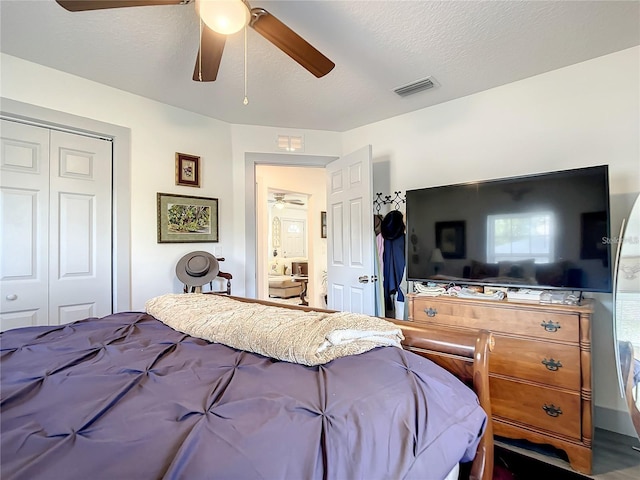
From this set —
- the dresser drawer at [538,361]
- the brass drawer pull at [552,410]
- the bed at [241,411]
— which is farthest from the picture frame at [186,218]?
the brass drawer pull at [552,410]

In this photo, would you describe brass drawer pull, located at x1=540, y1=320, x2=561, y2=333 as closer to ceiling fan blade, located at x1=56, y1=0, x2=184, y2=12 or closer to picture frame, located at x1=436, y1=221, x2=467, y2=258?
picture frame, located at x1=436, y1=221, x2=467, y2=258

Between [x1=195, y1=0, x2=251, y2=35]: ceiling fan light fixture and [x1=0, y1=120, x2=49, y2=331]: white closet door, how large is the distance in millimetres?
1839

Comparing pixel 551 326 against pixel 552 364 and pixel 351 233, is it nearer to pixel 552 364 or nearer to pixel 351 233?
pixel 552 364

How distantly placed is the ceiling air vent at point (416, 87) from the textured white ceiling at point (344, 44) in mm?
57

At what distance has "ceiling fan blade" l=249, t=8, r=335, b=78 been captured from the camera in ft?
4.82

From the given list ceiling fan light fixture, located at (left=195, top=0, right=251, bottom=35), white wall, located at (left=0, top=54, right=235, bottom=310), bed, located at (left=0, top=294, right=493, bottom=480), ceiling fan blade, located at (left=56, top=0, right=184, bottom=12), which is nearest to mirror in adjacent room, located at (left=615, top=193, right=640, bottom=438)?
bed, located at (left=0, top=294, right=493, bottom=480)

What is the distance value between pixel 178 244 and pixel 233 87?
1.48m

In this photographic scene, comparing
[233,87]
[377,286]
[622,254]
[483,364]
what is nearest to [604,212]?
[622,254]

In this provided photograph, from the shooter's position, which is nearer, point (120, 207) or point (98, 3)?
point (98, 3)

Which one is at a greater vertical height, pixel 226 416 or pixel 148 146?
pixel 148 146

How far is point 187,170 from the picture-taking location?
303 cm

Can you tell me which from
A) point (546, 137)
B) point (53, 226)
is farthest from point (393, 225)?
point (53, 226)

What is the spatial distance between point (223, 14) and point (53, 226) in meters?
2.07

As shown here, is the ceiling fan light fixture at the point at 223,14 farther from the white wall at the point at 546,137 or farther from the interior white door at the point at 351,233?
the white wall at the point at 546,137
